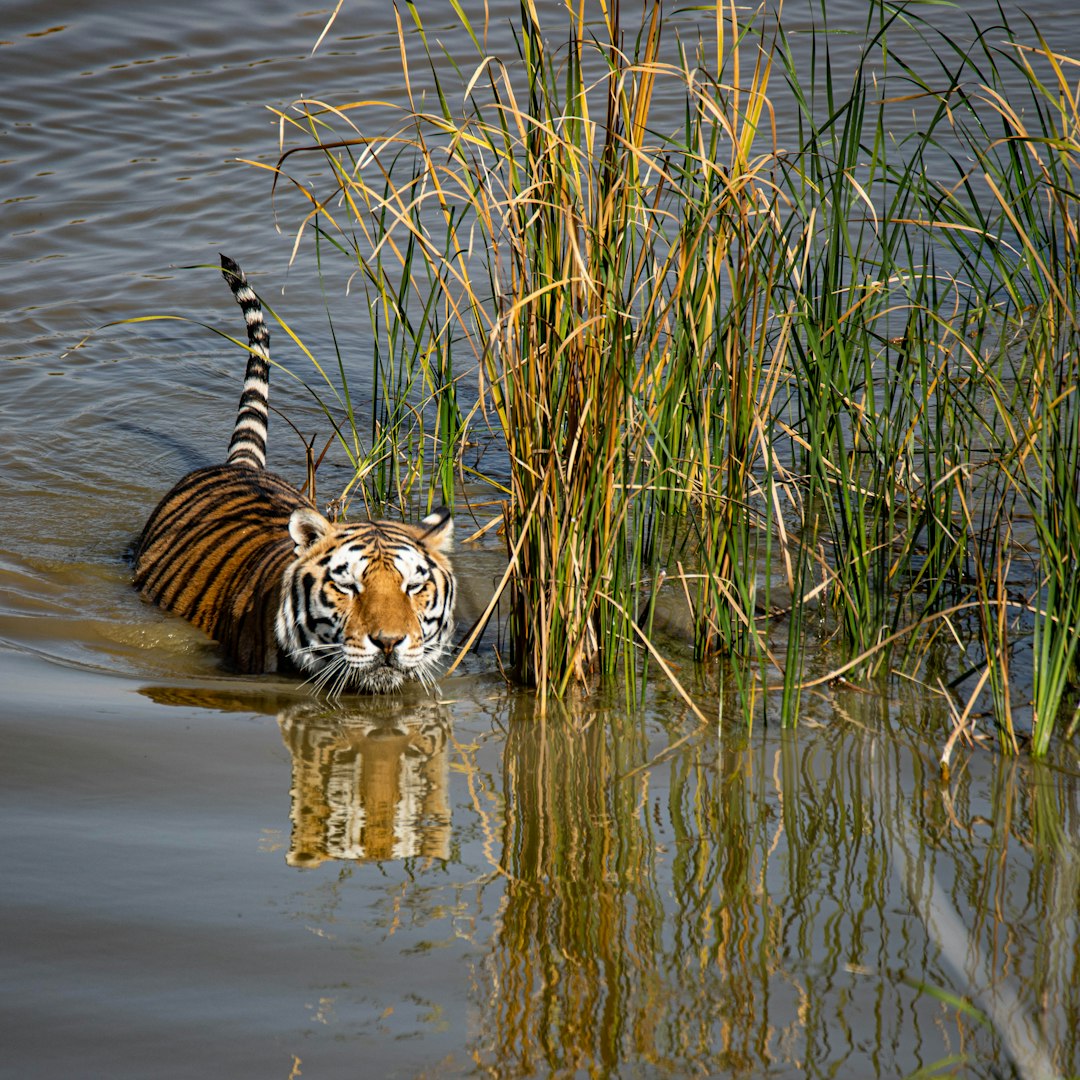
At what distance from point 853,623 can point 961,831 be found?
0.77 meters

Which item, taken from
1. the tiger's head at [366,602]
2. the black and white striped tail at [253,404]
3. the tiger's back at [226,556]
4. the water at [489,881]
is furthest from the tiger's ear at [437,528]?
the black and white striped tail at [253,404]

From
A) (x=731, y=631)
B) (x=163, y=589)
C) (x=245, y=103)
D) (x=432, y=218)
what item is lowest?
(x=163, y=589)

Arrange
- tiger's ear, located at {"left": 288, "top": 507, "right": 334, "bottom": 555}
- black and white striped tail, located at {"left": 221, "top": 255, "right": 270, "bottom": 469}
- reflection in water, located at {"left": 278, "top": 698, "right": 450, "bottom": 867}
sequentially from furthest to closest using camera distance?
black and white striped tail, located at {"left": 221, "top": 255, "right": 270, "bottom": 469} → tiger's ear, located at {"left": 288, "top": 507, "right": 334, "bottom": 555} → reflection in water, located at {"left": 278, "top": 698, "right": 450, "bottom": 867}

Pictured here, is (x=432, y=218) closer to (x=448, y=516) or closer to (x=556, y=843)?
(x=448, y=516)

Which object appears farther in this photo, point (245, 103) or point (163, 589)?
point (245, 103)

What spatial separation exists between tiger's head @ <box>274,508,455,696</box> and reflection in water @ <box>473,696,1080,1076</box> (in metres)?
0.57

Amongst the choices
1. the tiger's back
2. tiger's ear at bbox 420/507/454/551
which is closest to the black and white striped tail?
the tiger's back

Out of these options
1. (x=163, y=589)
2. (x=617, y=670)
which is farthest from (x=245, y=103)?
(x=617, y=670)

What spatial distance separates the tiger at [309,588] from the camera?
11.5 feet

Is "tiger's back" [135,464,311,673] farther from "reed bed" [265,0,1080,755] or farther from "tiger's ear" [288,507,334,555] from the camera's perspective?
"reed bed" [265,0,1080,755]

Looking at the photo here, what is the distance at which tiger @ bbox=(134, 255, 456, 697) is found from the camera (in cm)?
352

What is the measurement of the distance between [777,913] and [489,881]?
0.51 meters

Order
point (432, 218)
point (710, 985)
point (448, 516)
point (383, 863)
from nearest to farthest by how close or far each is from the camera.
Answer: point (710, 985) → point (383, 863) → point (448, 516) → point (432, 218)

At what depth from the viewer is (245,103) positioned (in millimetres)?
9328
